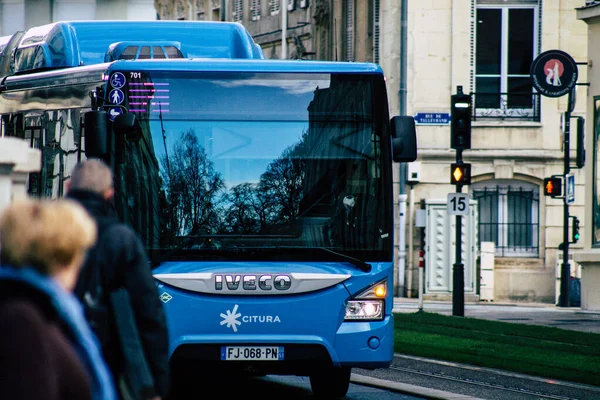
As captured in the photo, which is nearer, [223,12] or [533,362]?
[533,362]

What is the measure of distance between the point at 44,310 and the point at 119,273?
8.88ft

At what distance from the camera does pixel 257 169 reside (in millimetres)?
11188

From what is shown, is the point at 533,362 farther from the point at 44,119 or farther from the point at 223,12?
the point at 223,12

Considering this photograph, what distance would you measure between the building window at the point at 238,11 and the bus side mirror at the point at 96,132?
41.8 meters

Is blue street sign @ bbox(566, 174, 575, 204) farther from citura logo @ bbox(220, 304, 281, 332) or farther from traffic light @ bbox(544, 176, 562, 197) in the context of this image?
citura logo @ bbox(220, 304, 281, 332)

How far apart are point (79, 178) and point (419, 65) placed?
2851 centimetres

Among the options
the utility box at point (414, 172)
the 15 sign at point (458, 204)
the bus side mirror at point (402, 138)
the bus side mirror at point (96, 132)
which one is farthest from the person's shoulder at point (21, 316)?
the utility box at point (414, 172)

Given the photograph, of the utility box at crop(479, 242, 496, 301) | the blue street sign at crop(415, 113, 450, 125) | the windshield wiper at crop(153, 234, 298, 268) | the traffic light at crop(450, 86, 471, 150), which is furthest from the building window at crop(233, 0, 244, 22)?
the windshield wiper at crop(153, 234, 298, 268)

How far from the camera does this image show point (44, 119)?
13.3 meters

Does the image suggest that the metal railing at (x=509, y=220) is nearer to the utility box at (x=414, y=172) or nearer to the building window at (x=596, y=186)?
the utility box at (x=414, y=172)

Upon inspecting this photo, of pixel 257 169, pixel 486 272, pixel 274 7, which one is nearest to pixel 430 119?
pixel 486 272

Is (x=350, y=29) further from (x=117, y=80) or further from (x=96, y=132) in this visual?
(x=96, y=132)

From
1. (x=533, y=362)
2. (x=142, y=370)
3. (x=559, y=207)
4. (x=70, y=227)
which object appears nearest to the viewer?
(x=70, y=227)

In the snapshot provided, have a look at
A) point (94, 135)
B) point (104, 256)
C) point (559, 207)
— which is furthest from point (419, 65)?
point (104, 256)
